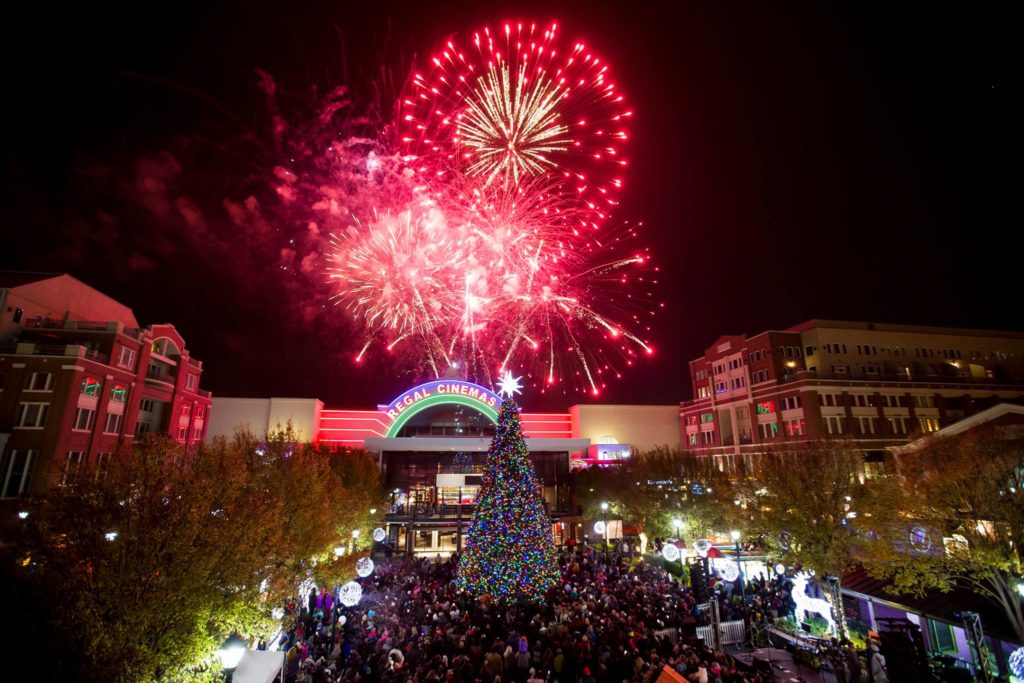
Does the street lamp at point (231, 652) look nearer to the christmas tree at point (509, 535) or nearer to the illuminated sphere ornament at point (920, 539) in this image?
the christmas tree at point (509, 535)

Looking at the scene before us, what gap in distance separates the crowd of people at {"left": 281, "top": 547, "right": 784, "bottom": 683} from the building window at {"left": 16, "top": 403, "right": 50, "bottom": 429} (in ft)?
72.5

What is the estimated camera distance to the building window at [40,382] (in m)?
30.3

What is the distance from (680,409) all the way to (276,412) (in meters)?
50.1

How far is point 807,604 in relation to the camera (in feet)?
68.8

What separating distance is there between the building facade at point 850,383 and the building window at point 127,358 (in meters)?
47.5

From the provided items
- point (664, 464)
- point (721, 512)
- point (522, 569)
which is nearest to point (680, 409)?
point (664, 464)

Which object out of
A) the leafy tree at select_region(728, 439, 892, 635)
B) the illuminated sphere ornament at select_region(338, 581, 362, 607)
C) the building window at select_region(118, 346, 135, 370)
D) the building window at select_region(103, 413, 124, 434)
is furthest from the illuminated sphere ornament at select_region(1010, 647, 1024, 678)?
the building window at select_region(118, 346, 135, 370)

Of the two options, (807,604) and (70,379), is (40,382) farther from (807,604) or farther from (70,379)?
(807,604)

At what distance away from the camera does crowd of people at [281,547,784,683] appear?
14258 millimetres

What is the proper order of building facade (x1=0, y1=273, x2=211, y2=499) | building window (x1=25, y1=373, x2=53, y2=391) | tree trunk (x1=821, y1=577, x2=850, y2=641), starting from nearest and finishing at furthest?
1. tree trunk (x1=821, y1=577, x2=850, y2=641)
2. building facade (x1=0, y1=273, x2=211, y2=499)
3. building window (x1=25, y1=373, x2=53, y2=391)

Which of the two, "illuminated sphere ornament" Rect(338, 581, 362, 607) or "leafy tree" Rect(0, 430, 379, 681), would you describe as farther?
"illuminated sphere ornament" Rect(338, 581, 362, 607)

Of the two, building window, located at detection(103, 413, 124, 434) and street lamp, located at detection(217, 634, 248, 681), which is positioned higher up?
building window, located at detection(103, 413, 124, 434)

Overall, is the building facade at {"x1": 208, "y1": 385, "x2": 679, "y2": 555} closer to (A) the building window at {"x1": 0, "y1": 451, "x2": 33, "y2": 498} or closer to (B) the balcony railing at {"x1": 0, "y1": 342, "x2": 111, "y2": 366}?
(B) the balcony railing at {"x1": 0, "y1": 342, "x2": 111, "y2": 366}

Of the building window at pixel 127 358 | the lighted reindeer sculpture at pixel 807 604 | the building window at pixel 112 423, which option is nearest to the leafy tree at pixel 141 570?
the lighted reindeer sculpture at pixel 807 604
